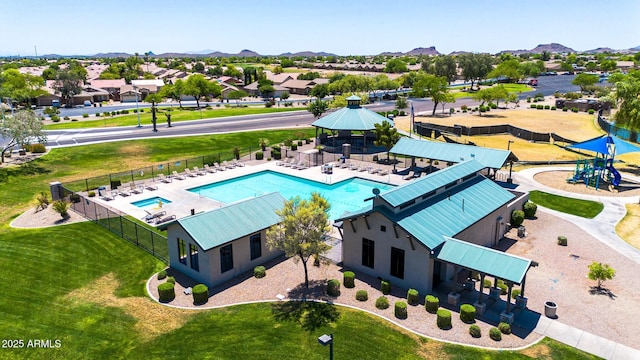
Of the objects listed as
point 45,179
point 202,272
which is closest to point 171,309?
point 202,272

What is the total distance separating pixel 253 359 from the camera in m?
20.2

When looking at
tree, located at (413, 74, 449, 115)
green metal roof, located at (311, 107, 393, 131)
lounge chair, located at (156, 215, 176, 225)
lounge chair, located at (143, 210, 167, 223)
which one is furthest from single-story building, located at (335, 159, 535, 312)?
tree, located at (413, 74, 449, 115)

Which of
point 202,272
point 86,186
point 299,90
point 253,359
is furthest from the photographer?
point 299,90

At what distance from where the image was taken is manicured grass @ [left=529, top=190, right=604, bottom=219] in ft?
133

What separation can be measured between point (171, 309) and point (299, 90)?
13618cm

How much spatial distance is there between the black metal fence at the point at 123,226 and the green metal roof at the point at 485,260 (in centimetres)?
1962

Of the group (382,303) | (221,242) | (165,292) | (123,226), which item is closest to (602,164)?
(382,303)

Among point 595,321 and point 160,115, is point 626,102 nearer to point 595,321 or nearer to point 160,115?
point 595,321

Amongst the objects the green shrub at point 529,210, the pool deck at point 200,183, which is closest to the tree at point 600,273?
the green shrub at point 529,210

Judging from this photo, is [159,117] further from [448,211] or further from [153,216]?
[448,211]

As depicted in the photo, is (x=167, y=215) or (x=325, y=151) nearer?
(x=167, y=215)

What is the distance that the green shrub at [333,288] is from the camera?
25844 millimetres

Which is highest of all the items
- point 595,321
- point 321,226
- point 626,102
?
point 626,102

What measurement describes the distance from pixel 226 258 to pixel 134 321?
263 inches
